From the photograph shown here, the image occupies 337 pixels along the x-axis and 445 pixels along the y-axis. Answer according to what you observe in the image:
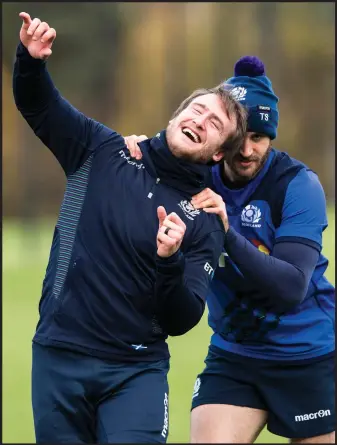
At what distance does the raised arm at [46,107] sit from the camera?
4.00 m

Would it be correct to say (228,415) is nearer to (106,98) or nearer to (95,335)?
(95,335)

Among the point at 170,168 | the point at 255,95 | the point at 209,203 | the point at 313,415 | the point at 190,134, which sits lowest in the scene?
the point at 313,415

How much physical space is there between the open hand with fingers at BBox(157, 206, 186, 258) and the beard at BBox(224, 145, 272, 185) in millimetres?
977

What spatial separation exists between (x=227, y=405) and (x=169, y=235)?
1.54 metres

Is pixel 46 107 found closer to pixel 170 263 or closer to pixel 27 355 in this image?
pixel 170 263

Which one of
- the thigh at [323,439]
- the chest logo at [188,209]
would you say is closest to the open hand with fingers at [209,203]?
the chest logo at [188,209]

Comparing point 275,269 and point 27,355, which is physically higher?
point 275,269

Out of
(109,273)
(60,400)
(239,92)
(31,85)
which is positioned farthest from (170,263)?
(239,92)

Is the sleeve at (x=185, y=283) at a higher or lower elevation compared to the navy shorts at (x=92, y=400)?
higher

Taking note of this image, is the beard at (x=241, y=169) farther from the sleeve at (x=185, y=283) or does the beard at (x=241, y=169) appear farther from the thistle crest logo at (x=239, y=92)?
the sleeve at (x=185, y=283)

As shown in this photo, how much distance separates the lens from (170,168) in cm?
414

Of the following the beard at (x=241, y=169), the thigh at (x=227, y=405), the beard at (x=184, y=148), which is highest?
the beard at (x=184, y=148)

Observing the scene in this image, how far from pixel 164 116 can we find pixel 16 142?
4.20 meters

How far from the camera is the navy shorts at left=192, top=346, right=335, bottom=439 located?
16.3ft
